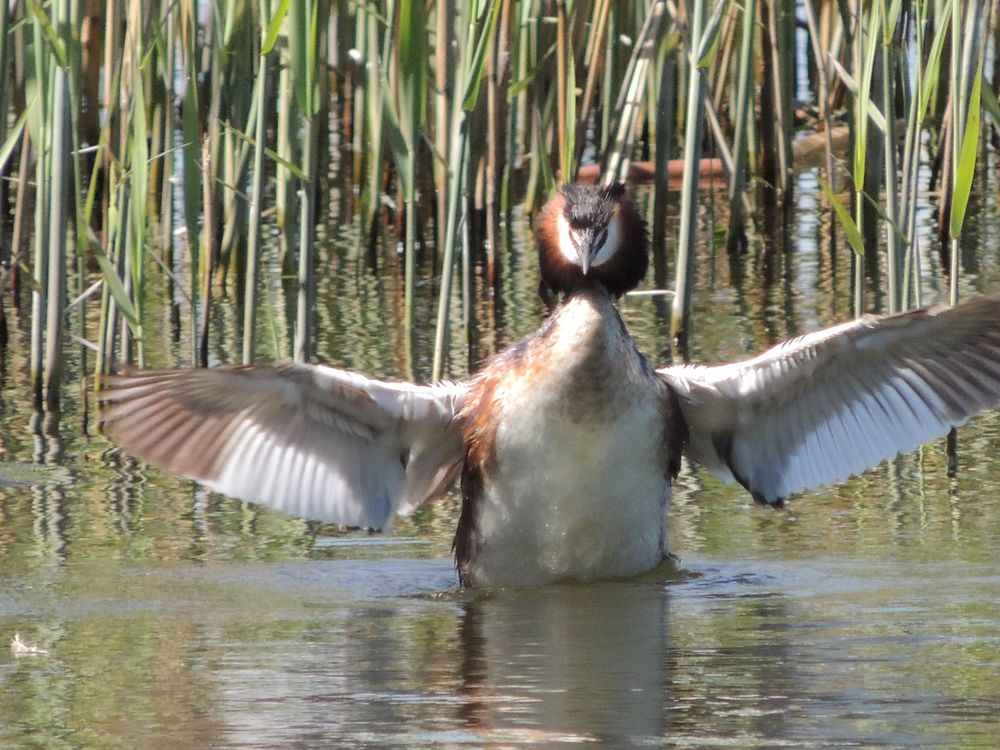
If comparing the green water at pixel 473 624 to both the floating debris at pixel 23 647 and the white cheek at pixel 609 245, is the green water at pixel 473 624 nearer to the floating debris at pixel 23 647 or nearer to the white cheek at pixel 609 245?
the floating debris at pixel 23 647

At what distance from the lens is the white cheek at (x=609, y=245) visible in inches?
239

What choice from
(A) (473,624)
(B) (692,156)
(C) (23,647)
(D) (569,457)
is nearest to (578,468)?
(D) (569,457)

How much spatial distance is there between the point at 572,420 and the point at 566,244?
0.60m

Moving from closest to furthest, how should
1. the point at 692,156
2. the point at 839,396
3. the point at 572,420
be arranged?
the point at 572,420 → the point at 839,396 → the point at 692,156

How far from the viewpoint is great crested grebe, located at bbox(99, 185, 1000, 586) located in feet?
19.3

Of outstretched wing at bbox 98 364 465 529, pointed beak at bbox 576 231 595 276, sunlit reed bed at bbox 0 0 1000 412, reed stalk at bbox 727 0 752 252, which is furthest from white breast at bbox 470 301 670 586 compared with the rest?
reed stalk at bbox 727 0 752 252

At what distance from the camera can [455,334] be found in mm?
9453

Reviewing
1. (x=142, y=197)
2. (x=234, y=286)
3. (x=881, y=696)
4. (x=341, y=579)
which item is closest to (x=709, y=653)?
(x=881, y=696)

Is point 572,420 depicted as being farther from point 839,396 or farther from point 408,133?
point 408,133

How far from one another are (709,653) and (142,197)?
2.81m

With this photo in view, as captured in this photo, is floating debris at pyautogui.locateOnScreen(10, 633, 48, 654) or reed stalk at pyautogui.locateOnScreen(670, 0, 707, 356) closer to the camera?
floating debris at pyautogui.locateOnScreen(10, 633, 48, 654)

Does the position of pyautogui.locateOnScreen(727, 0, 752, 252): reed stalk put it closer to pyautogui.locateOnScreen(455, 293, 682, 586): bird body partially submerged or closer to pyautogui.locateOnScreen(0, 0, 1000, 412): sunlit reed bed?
pyautogui.locateOnScreen(0, 0, 1000, 412): sunlit reed bed

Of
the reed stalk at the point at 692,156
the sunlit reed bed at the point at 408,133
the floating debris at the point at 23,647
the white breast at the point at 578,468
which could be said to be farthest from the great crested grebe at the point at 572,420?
the reed stalk at the point at 692,156

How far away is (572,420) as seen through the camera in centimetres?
586
